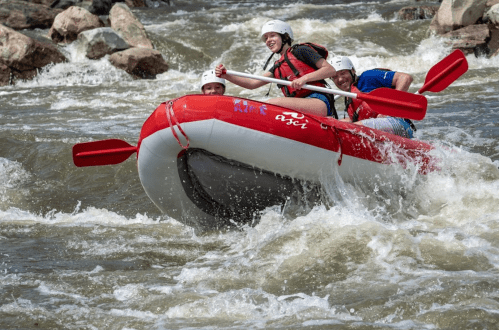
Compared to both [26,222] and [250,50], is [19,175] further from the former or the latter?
[250,50]

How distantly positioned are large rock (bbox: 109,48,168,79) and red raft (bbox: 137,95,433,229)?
846 cm

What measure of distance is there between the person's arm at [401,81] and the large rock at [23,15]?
496 inches

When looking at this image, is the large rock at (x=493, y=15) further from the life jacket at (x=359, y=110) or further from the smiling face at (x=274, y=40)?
the smiling face at (x=274, y=40)

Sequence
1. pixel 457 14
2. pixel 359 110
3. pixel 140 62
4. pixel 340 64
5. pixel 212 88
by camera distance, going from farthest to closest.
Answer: pixel 457 14 → pixel 140 62 → pixel 359 110 → pixel 340 64 → pixel 212 88

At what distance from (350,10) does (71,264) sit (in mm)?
14959

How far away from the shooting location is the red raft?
4.37m

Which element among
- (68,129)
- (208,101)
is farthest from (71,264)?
(68,129)

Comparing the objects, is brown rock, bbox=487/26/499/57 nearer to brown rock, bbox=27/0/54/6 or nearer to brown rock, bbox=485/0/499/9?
brown rock, bbox=485/0/499/9

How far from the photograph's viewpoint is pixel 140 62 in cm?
1298

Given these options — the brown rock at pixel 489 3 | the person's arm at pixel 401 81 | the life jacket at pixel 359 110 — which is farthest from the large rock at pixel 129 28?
the person's arm at pixel 401 81

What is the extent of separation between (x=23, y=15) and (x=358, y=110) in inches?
494

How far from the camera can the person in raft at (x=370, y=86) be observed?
5.20m

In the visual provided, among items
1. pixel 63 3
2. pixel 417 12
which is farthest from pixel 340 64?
pixel 63 3

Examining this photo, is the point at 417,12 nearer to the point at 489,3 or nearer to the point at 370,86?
the point at 489,3
